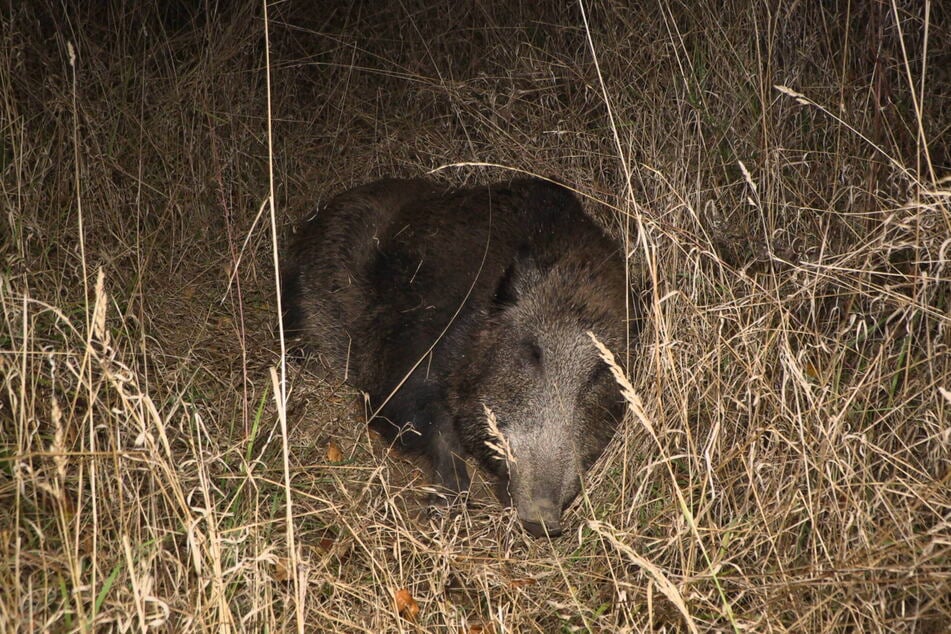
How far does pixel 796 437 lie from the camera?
10.2ft

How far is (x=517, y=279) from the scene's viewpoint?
393 cm

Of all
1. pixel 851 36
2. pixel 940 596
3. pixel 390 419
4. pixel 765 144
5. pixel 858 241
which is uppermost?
pixel 851 36

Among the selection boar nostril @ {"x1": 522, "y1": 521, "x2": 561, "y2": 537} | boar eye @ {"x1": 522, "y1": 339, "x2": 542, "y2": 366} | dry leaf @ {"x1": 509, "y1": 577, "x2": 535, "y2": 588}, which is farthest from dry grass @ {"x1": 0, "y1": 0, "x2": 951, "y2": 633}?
boar eye @ {"x1": 522, "y1": 339, "x2": 542, "y2": 366}

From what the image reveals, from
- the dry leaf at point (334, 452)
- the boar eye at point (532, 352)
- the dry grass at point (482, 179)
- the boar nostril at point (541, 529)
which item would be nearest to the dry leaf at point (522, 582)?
the dry grass at point (482, 179)

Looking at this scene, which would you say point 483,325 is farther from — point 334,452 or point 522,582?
point 522,582

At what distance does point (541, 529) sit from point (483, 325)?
956 millimetres

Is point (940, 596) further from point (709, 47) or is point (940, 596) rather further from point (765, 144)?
point (709, 47)

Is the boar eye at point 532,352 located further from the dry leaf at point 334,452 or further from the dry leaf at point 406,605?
the dry leaf at point 406,605

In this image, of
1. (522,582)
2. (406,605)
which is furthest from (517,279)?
(406,605)

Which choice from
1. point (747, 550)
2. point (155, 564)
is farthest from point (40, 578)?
point (747, 550)

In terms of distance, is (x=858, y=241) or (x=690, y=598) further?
Answer: (x=858, y=241)

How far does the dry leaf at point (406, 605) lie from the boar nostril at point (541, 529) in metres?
0.60

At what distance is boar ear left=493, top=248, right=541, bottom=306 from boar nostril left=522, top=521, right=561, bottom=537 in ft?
3.14

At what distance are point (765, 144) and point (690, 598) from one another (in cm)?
185
